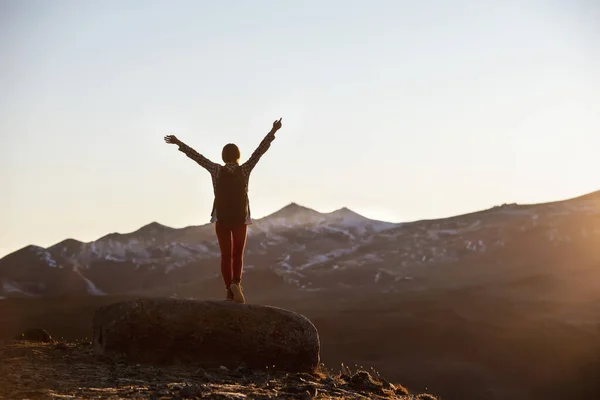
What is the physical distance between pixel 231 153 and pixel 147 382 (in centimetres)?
370

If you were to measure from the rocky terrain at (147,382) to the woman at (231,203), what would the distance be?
146cm

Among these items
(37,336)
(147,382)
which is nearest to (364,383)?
(147,382)

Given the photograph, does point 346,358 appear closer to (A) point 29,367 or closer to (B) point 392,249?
(A) point 29,367

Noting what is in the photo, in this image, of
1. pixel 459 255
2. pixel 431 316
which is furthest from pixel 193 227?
pixel 431 316

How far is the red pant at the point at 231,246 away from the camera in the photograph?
1018cm

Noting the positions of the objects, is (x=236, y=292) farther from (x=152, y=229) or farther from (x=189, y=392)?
(x=152, y=229)

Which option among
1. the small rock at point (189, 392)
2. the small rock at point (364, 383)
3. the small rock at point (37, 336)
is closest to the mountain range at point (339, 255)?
the small rock at point (37, 336)

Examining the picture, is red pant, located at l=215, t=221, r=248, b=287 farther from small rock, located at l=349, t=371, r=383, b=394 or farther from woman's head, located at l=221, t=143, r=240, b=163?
small rock, located at l=349, t=371, r=383, b=394

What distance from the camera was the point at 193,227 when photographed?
628 feet

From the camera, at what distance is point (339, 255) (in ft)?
496

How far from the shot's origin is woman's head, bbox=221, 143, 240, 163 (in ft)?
34.3

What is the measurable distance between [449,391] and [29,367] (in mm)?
26855

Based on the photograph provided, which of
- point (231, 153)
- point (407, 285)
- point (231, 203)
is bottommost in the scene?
point (407, 285)

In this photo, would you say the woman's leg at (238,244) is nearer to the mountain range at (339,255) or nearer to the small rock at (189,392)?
the small rock at (189,392)
